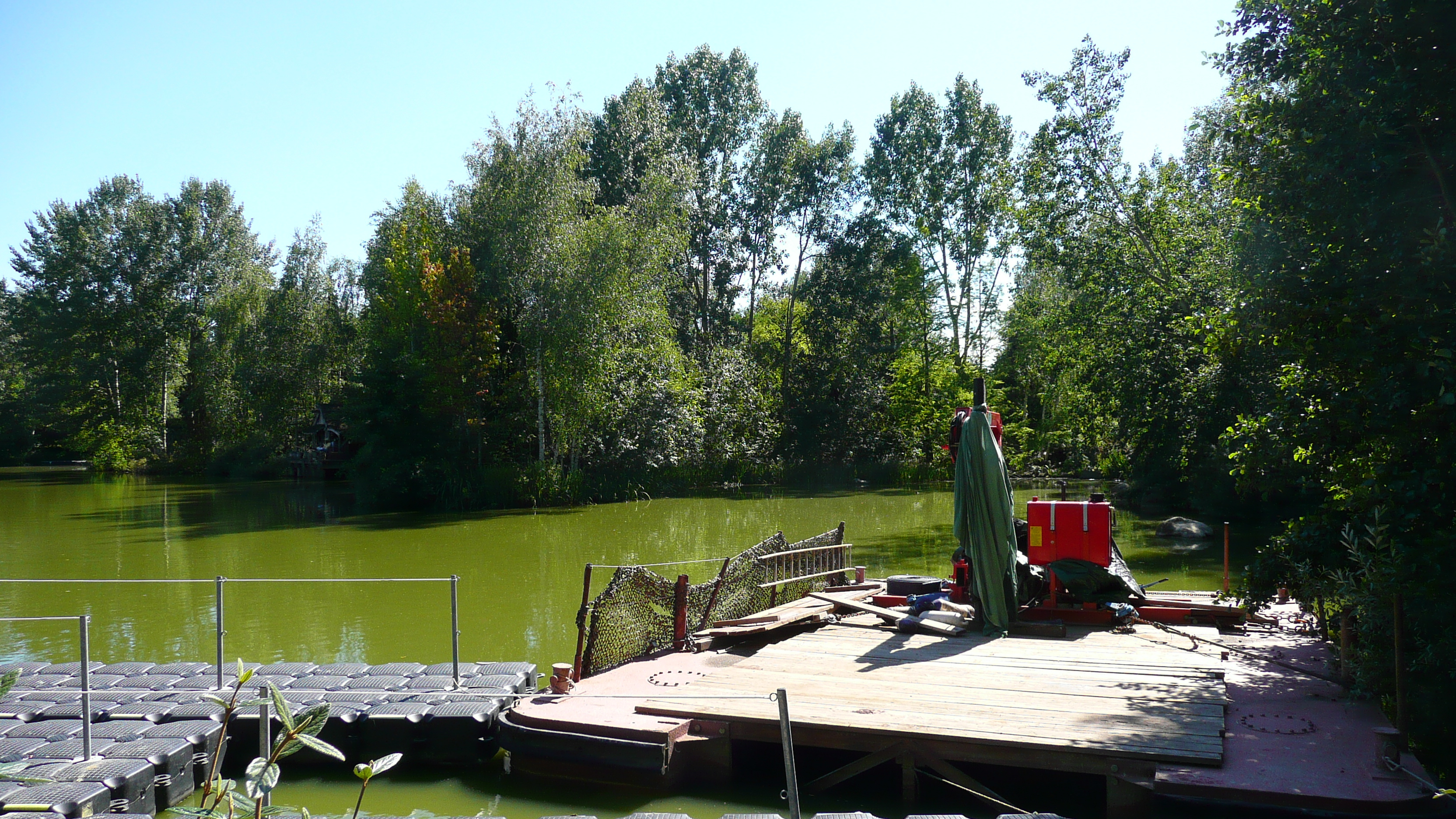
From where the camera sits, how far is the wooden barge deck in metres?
5.34

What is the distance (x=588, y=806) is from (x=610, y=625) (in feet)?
6.71

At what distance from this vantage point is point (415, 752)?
7.29m

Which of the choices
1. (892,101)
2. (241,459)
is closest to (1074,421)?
(892,101)

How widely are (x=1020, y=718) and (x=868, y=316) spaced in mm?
36567

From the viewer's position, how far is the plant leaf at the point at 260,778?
1637mm

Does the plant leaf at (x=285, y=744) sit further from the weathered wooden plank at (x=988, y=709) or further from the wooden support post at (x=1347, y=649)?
the wooden support post at (x=1347, y=649)

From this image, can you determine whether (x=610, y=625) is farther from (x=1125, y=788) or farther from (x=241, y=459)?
(x=241, y=459)

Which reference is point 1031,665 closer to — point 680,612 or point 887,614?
point 887,614

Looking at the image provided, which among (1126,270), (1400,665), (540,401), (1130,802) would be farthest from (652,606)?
(540,401)

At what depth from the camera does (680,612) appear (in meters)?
8.97

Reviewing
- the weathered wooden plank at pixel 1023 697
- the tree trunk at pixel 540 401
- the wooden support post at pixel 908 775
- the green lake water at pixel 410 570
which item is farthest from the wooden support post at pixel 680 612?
the tree trunk at pixel 540 401

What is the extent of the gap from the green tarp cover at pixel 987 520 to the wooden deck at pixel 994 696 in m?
0.38

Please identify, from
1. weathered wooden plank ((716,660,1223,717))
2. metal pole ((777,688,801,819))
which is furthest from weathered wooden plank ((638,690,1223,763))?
metal pole ((777,688,801,819))

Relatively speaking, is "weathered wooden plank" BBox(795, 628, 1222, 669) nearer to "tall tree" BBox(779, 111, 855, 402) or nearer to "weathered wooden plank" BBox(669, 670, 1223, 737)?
"weathered wooden plank" BBox(669, 670, 1223, 737)
